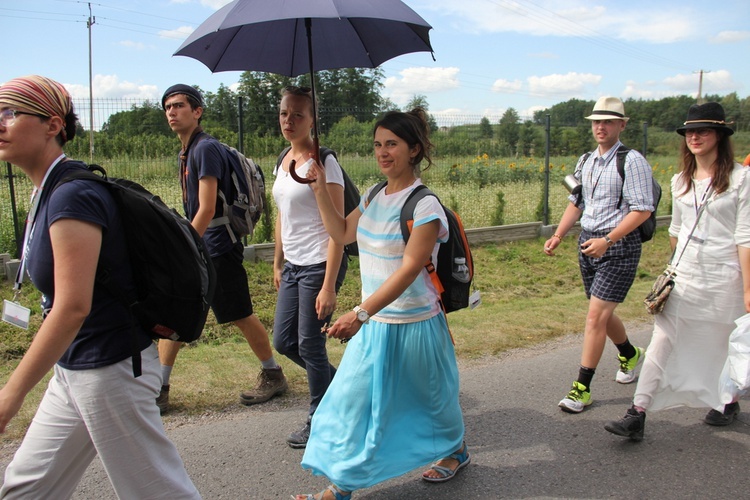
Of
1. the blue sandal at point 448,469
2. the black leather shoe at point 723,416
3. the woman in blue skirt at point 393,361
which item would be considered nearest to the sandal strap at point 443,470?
the blue sandal at point 448,469

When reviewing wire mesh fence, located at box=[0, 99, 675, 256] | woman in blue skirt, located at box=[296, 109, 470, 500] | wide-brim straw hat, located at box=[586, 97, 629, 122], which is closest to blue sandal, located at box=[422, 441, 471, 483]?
woman in blue skirt, located at box=[296, 109, 470, 500]

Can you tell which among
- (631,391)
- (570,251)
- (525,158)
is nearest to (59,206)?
(631,391)

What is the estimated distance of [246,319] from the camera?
14.5 ft

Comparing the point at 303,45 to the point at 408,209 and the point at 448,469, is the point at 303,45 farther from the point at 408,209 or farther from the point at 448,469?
the point at 448,469

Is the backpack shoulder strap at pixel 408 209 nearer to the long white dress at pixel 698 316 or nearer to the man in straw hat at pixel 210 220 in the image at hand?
the man in straw hat at pixel 210 220

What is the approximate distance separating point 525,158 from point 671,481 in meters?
8.64

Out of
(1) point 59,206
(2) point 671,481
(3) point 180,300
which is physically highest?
(1) point 59,206

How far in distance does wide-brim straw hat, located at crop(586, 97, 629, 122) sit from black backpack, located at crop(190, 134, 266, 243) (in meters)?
2.28

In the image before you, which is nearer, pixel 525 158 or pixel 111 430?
pixel 111 430

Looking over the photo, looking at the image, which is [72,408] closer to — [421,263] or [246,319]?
[421,263]

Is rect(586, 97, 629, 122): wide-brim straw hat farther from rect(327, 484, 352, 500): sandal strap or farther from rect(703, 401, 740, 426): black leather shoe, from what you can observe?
rect(327, 484, 352, 500): sandal strap

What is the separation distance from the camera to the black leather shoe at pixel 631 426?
151 inches

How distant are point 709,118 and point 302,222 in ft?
8.00

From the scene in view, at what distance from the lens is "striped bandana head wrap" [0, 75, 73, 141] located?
2.13 meters
